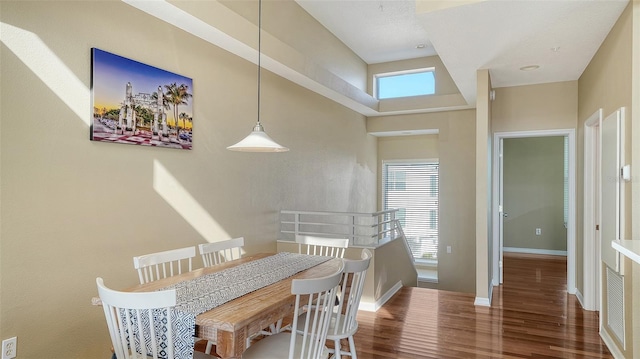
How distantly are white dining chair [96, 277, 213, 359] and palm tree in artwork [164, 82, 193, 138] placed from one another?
187 cm

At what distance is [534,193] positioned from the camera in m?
7.92

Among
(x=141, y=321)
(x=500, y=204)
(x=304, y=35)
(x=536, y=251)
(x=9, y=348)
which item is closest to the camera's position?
(x=141, y=321)

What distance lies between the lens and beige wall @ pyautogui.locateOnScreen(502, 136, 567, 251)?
775 centimetres

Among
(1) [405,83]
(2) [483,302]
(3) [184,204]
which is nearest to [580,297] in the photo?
(2) [483,302]

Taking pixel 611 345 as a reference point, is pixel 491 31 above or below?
above

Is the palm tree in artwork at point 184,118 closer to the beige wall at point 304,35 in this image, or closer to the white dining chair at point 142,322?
the beige wall at point 304,35

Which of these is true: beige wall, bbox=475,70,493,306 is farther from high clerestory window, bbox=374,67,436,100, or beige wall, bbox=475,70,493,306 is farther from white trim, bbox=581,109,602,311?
high clerestory window, bbox=374,67,436,100

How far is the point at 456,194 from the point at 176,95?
Result: 5.22 metres

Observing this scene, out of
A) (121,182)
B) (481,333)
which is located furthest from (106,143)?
(481,333)

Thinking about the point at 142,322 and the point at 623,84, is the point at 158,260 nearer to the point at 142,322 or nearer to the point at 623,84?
the point at 142,322

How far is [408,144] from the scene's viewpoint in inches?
310

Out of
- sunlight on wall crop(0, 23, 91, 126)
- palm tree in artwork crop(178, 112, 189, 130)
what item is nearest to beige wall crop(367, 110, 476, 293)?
palm tree in artwork crop(178, 112, 189, 130)

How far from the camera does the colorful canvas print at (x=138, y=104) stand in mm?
2748

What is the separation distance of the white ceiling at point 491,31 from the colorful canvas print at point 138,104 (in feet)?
7.16
